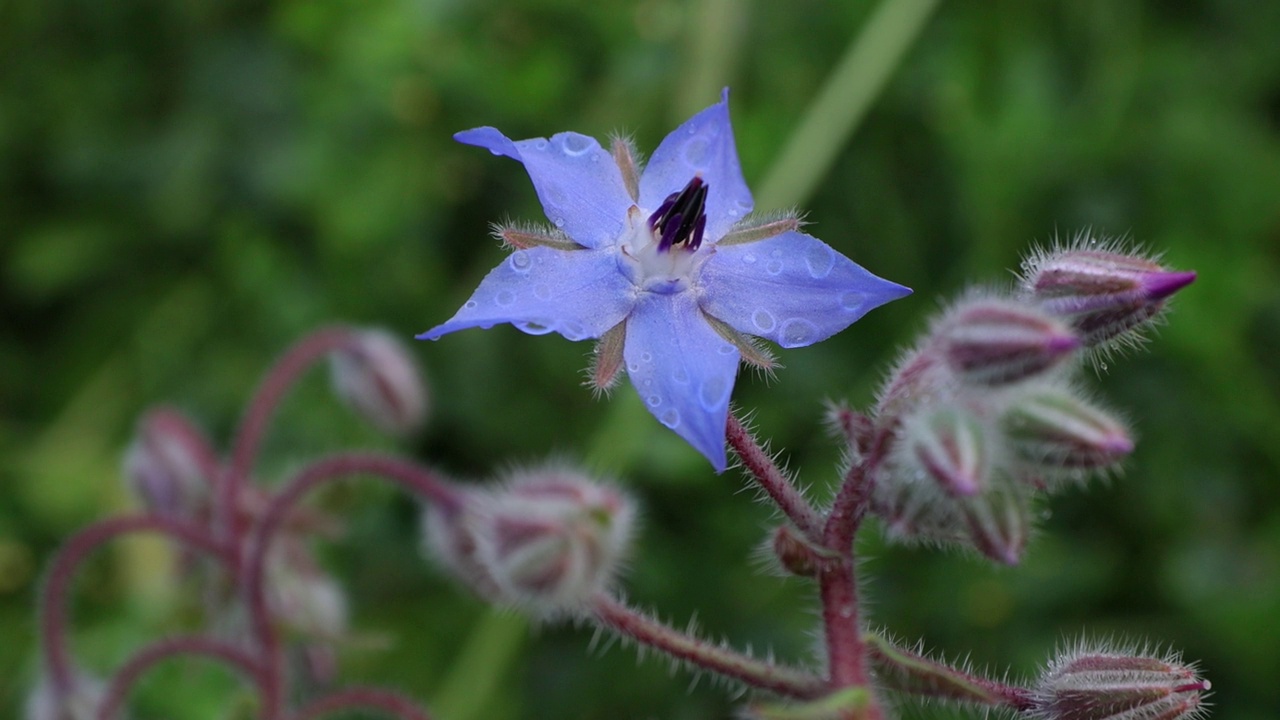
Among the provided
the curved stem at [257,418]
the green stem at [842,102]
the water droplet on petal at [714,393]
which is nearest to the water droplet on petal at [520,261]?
the water droplet on petal at [714,393]

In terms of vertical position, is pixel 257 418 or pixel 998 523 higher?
pixel 998 523

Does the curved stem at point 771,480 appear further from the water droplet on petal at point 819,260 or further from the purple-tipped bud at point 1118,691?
the purple-tipped bud at point 1118,691

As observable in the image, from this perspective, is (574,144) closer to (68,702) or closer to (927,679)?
(927,679)

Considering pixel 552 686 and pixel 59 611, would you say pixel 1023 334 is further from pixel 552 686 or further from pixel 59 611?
pixel 552 686

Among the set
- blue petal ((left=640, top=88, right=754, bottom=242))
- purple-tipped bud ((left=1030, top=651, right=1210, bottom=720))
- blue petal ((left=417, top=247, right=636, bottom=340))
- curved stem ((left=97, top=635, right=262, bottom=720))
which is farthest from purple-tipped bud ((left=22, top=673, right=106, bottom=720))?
purple-tipped bud ((left=1030, top=651, right=1210, bottom=720))

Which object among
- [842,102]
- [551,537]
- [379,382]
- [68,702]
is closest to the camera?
[551,537]

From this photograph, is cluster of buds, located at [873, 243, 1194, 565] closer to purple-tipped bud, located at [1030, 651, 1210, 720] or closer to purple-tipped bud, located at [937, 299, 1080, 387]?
purple-tipped bud, located at [937, 299, 1080, 387]

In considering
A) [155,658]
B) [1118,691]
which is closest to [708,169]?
[1118,691]

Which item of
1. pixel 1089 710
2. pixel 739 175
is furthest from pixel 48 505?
pixel 1089 710
